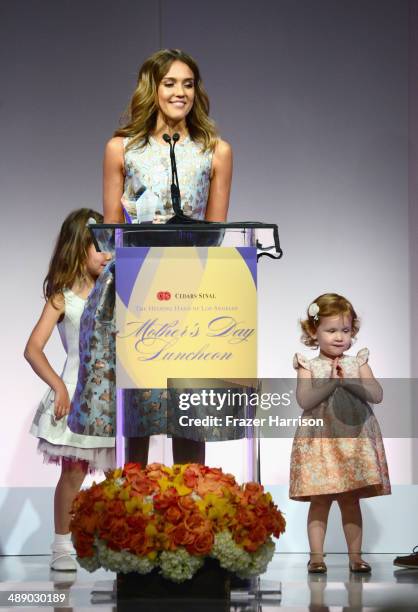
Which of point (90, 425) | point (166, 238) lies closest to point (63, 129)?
point (90, 425)

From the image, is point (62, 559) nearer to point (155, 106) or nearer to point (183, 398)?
point (183, 398)

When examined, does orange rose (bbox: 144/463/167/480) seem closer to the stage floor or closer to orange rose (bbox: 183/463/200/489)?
orange rose (bbox: 183/463/200/489)

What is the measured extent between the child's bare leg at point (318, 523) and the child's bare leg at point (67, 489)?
2.80 ft

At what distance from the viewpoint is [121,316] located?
2.89 m

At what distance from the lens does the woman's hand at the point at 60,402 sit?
4.53m

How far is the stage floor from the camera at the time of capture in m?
2.95

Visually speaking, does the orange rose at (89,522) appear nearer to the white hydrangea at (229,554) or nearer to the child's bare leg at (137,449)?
the child's bare leg at (137,449)

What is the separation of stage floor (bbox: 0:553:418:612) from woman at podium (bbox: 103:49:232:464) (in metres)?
0.99

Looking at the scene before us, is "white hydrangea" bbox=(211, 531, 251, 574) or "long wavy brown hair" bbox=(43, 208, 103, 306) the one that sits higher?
"long wavy brown hair" bbox=(43, 208, 103, 306)

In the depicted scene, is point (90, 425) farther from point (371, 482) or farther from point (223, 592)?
point (371, 482)

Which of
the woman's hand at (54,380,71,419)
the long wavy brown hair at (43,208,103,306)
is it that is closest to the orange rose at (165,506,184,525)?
the woman's hand at (54,380,71,419)

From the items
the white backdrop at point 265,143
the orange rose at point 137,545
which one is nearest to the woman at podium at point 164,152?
the orange rose at point 137,545

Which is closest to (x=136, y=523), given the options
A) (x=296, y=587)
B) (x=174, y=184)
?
(x=296, y=587)

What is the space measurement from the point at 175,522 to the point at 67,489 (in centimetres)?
158
